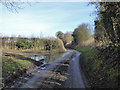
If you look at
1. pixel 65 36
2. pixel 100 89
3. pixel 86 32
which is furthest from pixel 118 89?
pixel 65 36

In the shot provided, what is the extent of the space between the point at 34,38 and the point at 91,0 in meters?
16.5

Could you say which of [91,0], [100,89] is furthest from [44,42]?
A: [100,89]

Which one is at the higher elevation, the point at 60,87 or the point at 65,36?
the point at 65,36

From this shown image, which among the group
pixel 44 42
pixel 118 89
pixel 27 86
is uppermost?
pixel 44 42

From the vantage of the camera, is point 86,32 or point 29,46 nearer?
point 29,46

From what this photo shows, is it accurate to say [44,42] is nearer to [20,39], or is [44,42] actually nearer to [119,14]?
[20,39]

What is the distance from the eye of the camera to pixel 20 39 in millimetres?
22156

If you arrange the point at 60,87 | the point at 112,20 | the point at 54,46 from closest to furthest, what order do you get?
the point at 60,87 → the point at 112,20 → the point at 54,46

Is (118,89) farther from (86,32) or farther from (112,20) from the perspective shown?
(86,32)

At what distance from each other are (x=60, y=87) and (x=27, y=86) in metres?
1.76

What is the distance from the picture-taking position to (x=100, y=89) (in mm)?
5027

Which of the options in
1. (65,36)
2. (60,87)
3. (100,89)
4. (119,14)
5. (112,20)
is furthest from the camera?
(65,36)

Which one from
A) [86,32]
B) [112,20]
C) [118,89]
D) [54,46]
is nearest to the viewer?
[118,89]

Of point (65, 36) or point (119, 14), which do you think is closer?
point (119, 14)
